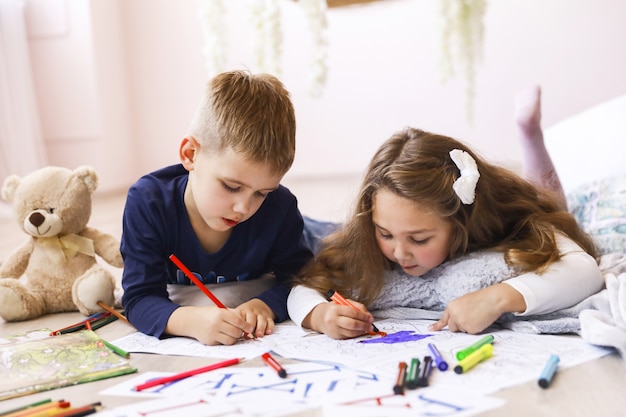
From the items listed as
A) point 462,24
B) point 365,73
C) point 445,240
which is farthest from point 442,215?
point 365,73

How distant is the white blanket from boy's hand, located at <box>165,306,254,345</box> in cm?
29

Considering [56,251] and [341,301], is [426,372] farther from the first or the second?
[56,251]

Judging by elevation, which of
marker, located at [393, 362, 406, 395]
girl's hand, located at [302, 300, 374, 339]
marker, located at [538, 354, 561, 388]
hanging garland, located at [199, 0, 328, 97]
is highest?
hanging garland, located at [199, 0, 328, 97]

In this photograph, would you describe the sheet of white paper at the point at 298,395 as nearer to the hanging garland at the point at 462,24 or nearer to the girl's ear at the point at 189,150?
the girl's ear at the point at 189,150

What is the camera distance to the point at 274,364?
3.44 feet

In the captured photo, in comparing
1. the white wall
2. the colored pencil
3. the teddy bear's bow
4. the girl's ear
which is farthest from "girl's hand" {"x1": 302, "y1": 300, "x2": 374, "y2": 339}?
the white wall

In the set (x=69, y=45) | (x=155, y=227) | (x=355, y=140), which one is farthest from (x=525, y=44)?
(x=155, y=227)

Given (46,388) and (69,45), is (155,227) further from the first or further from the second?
(69,45)

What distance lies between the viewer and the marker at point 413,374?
0.94m

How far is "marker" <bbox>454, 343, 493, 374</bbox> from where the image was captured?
988mm

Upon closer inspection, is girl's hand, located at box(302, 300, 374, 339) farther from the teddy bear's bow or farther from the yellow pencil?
the teddy bear's bow

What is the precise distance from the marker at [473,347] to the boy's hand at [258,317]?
35 centimetres

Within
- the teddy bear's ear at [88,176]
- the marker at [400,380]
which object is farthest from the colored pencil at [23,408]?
the teddy bear's ear at [88,176]

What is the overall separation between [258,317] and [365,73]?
3108 millimetres
